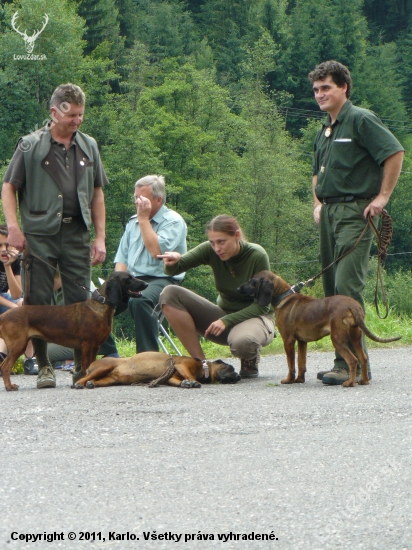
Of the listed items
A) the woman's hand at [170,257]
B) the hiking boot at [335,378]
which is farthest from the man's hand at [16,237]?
the hiking boot at [335,378]

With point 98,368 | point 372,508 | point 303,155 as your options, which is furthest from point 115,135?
point 372,508

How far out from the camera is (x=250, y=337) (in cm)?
829

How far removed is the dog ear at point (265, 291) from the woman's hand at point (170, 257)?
3.04ft

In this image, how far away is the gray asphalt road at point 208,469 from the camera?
3721mm

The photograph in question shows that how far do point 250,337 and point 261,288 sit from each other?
472 mm

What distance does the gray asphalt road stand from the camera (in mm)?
3721

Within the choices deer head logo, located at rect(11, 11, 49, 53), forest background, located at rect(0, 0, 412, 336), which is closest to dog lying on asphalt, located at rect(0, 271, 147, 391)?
forest background, located at rect(0, 0, 412, 336)

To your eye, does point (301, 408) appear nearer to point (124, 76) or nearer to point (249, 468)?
point (249, 468)

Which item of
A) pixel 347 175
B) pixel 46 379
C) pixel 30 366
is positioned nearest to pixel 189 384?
pixel 46 379

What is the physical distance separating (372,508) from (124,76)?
8064 cm

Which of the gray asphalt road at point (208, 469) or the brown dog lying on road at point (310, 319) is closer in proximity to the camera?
the gray asphalt road at point (208, 469)

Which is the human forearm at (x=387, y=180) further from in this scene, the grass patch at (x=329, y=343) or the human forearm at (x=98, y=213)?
the grass patch at (x=329, y=343)

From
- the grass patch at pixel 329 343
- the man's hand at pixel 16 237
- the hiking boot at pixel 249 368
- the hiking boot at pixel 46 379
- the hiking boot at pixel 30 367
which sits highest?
the man's hand at pixel 16 237

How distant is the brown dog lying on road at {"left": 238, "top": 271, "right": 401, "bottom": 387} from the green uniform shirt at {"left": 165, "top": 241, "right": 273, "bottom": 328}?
0.29 metres
